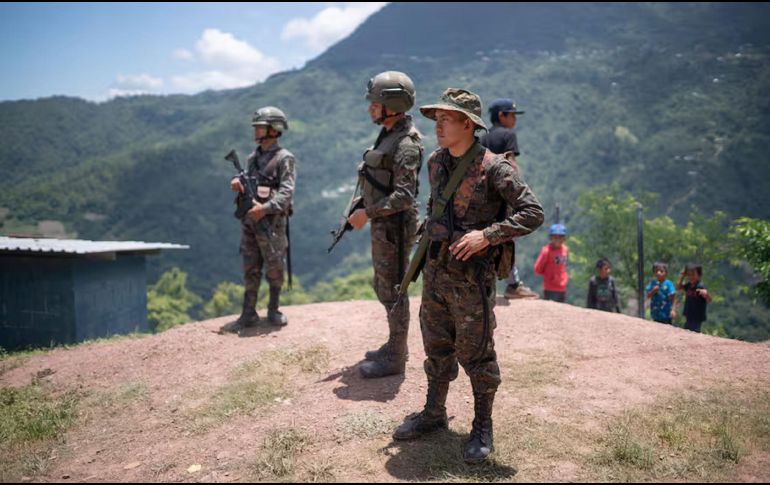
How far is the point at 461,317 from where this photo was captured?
3600 millimetres

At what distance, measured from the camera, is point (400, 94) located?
16.4ft

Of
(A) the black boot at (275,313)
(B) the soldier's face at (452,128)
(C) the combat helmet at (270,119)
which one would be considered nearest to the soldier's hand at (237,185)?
(C) the combat helmet at (270,119)

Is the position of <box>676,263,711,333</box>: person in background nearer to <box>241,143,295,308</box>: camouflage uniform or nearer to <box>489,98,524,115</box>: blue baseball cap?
<box>489,98,524,115</box>: blue baseball cap

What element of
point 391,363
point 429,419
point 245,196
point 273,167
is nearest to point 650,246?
point 273,167

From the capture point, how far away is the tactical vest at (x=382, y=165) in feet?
16.3

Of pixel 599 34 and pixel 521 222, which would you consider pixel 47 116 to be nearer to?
pixel 521 222

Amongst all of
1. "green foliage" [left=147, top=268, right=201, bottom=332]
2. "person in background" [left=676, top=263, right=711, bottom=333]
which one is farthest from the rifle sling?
"green foliage" [left=147, top=268, right=201, bottom=332]

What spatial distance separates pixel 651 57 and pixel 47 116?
86.5 meters

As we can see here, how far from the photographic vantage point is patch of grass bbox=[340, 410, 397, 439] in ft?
13.5

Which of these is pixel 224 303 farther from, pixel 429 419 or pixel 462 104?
pixel 462 104

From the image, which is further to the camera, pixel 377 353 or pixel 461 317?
pixel 377 353

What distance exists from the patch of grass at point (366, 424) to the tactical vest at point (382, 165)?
1909mm

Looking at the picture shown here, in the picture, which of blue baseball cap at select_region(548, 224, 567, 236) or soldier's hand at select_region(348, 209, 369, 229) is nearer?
soldier's hand at select_region(348, 209, 369, 229)

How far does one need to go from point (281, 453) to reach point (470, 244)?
199cm
